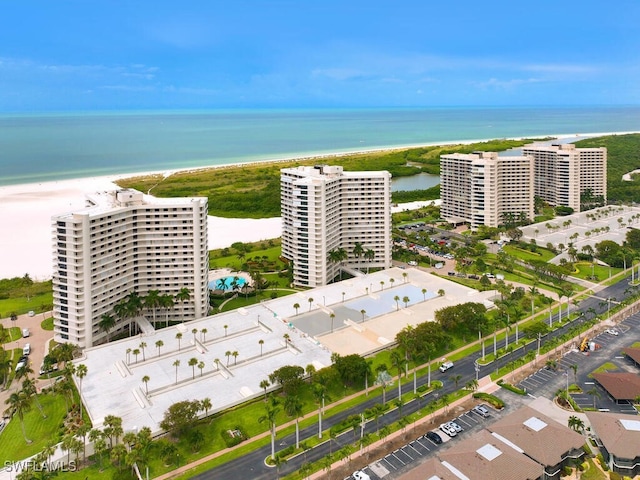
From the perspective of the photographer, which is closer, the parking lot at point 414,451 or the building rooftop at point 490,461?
the building rooftop at point 490,461

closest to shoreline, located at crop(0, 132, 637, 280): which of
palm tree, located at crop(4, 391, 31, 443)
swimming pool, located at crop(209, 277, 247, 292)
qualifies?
swimming pool, located at crop(209, 277, 247, 292)

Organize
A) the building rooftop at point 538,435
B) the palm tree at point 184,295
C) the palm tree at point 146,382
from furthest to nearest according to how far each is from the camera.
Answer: the palm tree at point 184,295 → the palm tree at point 146,382 → the building rooftop at point 538,435

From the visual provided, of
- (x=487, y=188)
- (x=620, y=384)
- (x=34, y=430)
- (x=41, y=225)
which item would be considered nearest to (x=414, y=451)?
(x=620, y=384)

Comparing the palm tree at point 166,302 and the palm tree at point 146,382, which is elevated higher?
the palm tree at point 166,302

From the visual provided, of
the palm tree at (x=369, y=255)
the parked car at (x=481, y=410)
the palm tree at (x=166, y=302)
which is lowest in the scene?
the parked car at (x=481, y=410)

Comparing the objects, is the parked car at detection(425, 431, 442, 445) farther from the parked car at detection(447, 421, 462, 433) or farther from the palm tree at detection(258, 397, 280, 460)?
the palm tree at detection(258, 397, 280, 460)

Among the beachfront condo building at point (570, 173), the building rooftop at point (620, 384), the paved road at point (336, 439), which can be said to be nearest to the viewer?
the paved road at point (336, 439)

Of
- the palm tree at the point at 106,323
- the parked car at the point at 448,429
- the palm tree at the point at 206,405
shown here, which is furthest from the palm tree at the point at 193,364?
the parked car at the point at 448,429

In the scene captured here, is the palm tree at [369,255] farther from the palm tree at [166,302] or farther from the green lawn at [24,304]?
the green lawn at [24,304]
